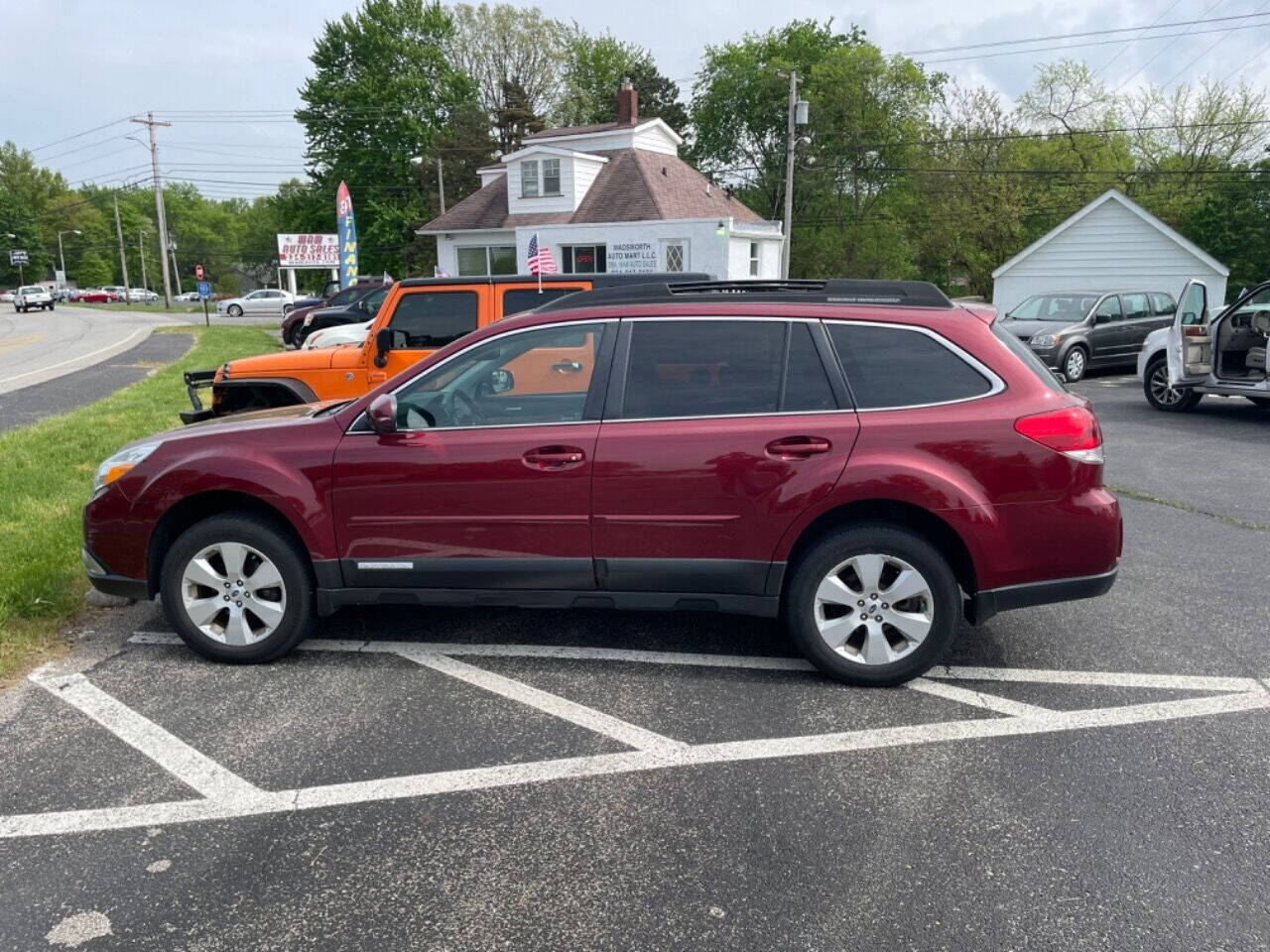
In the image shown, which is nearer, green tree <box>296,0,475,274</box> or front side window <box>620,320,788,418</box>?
front side window <box>620,320,788,418</box>

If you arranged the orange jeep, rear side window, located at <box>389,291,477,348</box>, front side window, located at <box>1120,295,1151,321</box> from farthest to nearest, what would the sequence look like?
front side window, located at <box>1120,295,1151,321</box>, rear side window, located at <box>389,291,477,348</box>, the orange jeep

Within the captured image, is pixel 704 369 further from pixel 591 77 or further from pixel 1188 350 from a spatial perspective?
pixel 591 77

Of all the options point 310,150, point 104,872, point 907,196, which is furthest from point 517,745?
point 310,150

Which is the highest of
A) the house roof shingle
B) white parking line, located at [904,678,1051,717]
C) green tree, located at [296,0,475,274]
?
green tree, located at [296,0,475,274]

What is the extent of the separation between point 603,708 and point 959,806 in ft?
4.94

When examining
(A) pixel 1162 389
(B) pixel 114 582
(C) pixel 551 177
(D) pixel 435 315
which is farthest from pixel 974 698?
(C) pixel 551 177

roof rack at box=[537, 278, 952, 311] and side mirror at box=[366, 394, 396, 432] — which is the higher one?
→ roof rack at box=[537, 278, 952, 311]

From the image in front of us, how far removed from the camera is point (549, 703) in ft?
13.6

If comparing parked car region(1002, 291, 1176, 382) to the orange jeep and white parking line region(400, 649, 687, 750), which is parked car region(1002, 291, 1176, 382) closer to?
the orange jeep

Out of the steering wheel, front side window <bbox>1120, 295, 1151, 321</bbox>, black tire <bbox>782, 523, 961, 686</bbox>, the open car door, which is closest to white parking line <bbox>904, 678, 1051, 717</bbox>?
black tire <bbox>782, 523, 961, 686</bbox>

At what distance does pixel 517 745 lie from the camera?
12.3ft

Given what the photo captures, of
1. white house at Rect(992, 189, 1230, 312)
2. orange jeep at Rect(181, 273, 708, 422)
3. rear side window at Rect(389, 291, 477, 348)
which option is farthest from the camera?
white house at Rect(992, 189, 1230, 312)

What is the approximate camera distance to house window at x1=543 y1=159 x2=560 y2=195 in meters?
33.1

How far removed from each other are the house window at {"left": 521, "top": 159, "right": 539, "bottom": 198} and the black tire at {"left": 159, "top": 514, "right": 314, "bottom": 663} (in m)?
30.7
